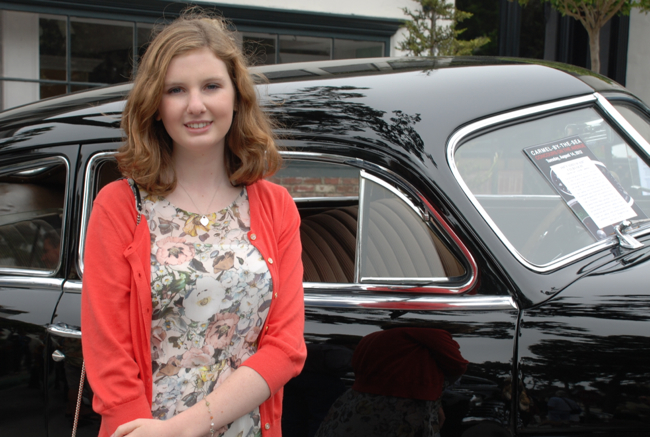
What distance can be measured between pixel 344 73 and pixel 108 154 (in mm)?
887

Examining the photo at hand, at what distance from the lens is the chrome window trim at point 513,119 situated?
5.74 feet

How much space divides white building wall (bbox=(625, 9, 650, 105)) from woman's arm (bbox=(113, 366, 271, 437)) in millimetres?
10781

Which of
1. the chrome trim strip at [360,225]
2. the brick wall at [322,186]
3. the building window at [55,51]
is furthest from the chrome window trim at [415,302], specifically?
the building window at [55,51]

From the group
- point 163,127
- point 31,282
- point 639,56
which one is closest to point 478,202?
point 163,127

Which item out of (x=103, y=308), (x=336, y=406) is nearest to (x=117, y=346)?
(x=103, y=308)

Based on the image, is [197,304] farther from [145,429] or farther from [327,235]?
[327,235]

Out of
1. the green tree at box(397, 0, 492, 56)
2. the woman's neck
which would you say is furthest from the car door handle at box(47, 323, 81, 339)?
the green tree at box(397, 0, 492, 56)

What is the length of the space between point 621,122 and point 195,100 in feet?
5.04

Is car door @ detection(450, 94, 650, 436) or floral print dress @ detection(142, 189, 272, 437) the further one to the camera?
car door @ detection(450, 94, 650, 436)

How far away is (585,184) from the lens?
1.95 metres

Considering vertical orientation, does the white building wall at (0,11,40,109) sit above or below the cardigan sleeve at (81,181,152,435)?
above

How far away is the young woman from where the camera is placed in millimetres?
1306

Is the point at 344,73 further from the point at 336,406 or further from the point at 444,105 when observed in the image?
the point at 336,406

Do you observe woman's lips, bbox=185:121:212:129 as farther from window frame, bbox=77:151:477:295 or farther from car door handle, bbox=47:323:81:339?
car door handle, bbox=47:323:81:339
